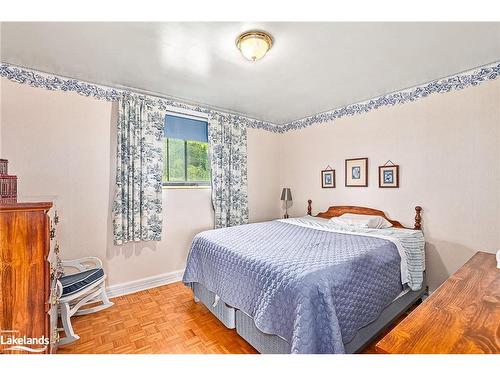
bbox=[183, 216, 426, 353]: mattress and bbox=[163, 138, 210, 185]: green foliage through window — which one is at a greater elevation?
bbox=[163, 138, 210, 185]: green foliage through window

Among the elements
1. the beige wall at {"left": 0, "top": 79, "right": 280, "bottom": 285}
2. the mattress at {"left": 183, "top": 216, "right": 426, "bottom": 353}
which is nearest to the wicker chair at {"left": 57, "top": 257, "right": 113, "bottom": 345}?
the beige wall at {"left": 0, "top": 79, "right": 280, "bottom": 285}

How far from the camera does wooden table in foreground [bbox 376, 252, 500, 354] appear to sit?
2.69ft

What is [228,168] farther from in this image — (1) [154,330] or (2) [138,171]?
(1) [154,330]

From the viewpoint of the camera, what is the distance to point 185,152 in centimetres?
336

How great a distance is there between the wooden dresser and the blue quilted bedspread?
1165mm

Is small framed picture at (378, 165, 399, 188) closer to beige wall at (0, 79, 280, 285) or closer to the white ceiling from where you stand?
the white ceiling

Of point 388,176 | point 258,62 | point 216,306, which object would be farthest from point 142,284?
point 388,176

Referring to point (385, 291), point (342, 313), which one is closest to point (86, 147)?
point (342, 313)

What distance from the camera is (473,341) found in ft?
2.78

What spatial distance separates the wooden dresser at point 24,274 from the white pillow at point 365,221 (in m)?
2.91

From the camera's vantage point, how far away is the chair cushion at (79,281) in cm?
196
